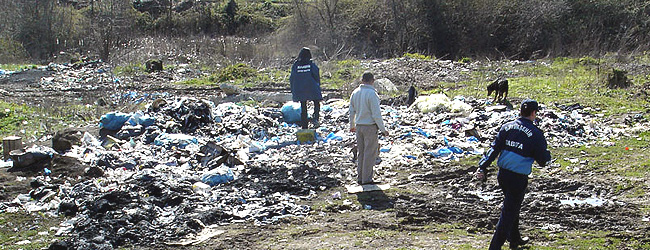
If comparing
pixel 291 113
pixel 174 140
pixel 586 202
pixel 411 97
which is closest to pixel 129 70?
pixel 291 113

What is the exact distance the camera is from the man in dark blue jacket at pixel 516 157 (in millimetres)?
4387

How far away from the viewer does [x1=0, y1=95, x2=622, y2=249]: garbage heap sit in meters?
6.09

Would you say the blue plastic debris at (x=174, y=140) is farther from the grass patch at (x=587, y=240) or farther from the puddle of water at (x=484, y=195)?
the grass patch at (x=587, y=240)

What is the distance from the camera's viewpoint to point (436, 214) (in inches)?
235

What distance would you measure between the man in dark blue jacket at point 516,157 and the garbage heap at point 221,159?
8.04 feet

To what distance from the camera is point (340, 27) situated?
27.9 meters

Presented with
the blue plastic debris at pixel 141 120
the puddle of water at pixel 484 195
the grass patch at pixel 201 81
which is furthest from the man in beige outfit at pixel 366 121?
the grass patch at pixel 201 81

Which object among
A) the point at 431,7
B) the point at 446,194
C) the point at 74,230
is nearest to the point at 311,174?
the point at 446,194

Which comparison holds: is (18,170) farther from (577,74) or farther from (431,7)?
(431,7)

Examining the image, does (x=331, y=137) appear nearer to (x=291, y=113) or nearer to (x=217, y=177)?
(x=291, y=113)

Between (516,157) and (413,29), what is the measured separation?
22941mm

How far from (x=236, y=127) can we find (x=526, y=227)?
6500 millimetres

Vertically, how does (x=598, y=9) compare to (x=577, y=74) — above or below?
above

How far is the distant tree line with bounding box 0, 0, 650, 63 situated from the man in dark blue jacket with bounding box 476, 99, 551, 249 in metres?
18.9
